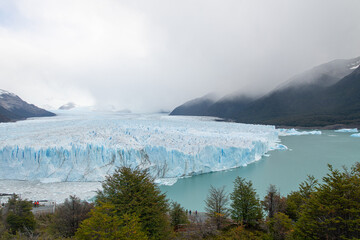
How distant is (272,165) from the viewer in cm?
1752

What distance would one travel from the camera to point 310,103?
222 feet

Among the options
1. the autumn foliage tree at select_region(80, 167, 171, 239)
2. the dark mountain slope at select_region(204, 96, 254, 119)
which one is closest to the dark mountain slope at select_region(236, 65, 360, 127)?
the dark mountain slope at select_region(204, 96, 254, 119)

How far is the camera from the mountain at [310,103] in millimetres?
51172

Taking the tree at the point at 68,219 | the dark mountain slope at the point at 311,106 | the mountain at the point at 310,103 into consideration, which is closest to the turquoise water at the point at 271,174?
the tree at the point at 68,219

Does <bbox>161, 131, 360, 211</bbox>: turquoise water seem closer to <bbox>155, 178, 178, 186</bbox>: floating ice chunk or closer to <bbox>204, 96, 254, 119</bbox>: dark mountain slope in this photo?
<bbox>155, 178, 178, 186</bbox>: floating ice chunk

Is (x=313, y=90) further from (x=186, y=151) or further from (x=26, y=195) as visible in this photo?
(x=26, y=195)

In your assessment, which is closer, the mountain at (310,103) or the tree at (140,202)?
the tree at (140,202)

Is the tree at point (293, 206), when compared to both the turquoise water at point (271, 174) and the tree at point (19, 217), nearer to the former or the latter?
the turquoise water at point (271, 174)

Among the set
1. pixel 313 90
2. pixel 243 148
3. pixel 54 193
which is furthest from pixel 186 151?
pixel 313 90

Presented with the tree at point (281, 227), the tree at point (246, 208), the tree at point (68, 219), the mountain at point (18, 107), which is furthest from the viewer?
the mountain at point (18, 107)

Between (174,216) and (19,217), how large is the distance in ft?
18.2

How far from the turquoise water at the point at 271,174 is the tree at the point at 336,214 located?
6731mm

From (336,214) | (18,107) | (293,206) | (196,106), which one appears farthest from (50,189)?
(196,106)

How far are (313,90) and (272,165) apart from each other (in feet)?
235
